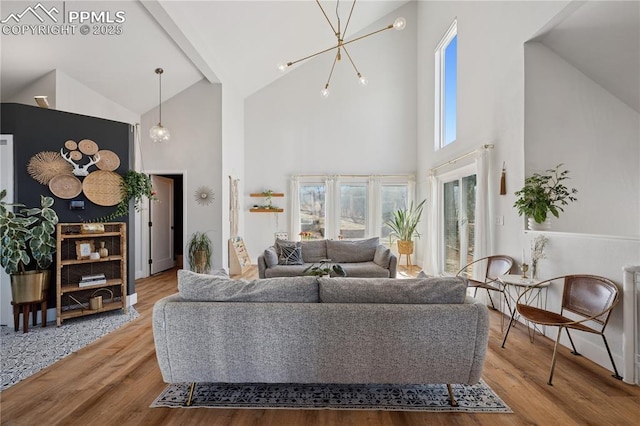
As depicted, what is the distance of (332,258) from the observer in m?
5.14

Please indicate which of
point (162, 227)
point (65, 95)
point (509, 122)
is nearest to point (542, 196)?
point (509, 122)

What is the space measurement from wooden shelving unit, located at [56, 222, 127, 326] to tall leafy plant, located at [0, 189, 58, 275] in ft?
0.47

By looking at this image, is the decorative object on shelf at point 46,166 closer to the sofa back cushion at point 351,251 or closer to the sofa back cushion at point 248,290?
the sofa back cushion at point 248,290

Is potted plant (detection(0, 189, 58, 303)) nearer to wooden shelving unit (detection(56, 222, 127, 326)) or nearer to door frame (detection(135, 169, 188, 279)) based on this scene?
wooden shelving unit (detection(56, 222, 127, 326))

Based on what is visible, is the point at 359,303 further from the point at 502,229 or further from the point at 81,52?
the point at 81,52

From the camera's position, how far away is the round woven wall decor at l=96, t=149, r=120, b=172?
384 cm

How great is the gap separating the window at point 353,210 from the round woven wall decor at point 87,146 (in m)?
5.07

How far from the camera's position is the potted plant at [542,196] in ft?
10.6

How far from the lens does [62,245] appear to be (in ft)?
12.0

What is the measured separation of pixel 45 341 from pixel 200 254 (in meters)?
2.65

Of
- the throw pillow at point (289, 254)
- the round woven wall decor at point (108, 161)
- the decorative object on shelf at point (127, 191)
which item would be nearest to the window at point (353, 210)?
the throw pillow at point (289, 254)

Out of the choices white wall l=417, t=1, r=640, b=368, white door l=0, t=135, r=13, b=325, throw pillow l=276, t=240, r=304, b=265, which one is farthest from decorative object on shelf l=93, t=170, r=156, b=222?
white wall l=417, t=1, r=640, b=368

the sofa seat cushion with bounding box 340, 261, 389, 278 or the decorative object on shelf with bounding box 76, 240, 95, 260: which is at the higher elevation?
the decorative object on shelf with bounding box 76, 240, 95, 260

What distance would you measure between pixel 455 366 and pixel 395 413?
1.66ft
